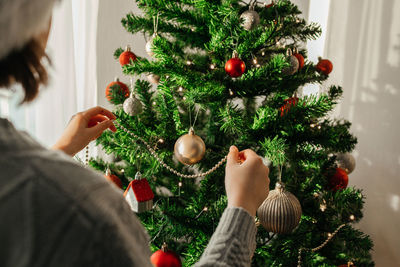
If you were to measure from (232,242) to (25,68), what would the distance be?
0.97 feet

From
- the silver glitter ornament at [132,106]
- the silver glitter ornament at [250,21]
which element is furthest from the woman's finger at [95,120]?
the silver glitter ornament at [250,21]

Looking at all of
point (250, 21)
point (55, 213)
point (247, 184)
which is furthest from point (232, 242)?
point (250, 21)

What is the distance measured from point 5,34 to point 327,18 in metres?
1.56

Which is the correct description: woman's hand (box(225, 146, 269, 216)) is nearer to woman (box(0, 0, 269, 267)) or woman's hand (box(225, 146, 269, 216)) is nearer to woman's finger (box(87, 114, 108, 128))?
woman (box(0, 0, 269, 267))

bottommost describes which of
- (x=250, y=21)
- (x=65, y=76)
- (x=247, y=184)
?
(x=247, y=184)

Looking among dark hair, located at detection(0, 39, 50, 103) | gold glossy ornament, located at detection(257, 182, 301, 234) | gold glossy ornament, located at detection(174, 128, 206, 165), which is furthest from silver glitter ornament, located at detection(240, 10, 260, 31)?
dark hair, located at detection(0, 39, 50, 103)

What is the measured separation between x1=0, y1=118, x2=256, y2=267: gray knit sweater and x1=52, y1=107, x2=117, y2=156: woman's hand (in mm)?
327

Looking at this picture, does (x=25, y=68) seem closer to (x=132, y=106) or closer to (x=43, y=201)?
(x=43, y=201)

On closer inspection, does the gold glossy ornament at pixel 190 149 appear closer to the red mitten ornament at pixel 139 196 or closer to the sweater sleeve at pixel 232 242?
the red mitten ornament at pixel 139 196

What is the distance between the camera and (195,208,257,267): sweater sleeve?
1.14 feet

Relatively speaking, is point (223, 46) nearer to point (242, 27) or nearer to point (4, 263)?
point (242, 27)

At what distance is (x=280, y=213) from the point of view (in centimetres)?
68

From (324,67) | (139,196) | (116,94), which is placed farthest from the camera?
(324,67)

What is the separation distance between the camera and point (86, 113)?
1.99 feet
